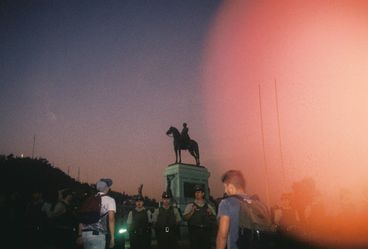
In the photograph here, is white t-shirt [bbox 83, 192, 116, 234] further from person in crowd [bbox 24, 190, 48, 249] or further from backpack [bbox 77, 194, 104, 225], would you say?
person in crowd [bbox 24, 190, 48, 249]

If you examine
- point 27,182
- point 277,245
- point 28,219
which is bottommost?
point 277,245

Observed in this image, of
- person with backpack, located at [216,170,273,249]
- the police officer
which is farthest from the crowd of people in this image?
person with backpack, located at [216,170,273,249]

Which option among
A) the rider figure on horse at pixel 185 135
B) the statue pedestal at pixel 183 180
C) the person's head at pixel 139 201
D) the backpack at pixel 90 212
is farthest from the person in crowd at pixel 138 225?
the rider figure on horse at pixel 185 135

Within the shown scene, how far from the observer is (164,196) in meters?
8.54

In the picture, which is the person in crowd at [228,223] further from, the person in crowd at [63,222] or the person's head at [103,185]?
the person in crowd at [63,222]

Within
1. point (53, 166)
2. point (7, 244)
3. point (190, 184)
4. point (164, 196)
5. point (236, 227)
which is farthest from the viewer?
point (53, 166)

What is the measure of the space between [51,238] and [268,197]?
3330 centimetres

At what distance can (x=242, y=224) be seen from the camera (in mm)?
3750

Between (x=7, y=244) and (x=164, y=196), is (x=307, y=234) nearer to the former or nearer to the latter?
(x=164, y=196)

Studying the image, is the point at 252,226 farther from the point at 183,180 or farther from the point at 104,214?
the point at 183,180

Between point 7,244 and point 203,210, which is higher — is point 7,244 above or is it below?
below

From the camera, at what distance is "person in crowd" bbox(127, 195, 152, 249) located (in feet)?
29.7

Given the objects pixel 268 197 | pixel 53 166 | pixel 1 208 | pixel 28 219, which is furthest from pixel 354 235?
pixel 53 166

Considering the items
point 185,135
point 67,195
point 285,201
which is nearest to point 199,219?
point 285,201
